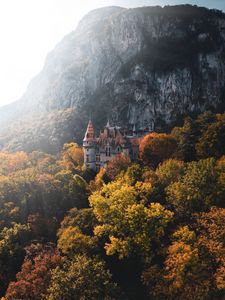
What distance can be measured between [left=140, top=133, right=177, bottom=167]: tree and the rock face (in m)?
69.7

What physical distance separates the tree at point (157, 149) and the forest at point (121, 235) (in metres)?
6.58

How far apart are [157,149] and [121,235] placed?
84.7 ft

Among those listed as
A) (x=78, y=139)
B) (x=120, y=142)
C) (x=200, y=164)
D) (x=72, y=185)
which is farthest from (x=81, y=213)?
(x=78, y=139)

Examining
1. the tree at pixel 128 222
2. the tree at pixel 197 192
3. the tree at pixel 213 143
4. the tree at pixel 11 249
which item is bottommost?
the tree at pixel 11 249

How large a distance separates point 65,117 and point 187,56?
61114 millimetres

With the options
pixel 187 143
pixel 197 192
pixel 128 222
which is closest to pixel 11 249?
pixel 128 222

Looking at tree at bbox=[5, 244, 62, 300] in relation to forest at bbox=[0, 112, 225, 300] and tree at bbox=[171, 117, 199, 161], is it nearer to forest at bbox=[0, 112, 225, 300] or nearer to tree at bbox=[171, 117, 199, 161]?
forest at bbox=[0, 112, 225, 300]

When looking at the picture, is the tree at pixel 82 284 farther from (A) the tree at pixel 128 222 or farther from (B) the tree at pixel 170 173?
(B) the tree at pixel 170 173

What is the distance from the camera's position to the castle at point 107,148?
70875mm

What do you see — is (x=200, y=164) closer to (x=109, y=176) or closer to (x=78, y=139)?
(x=109, y=176)

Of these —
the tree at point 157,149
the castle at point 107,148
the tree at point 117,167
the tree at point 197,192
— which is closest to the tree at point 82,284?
the tree at point 197,192

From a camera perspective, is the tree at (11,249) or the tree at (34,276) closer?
the tree at (34,276)

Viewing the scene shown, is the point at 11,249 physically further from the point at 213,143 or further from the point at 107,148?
the point at 213,143

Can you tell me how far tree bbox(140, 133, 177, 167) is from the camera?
214 feet
